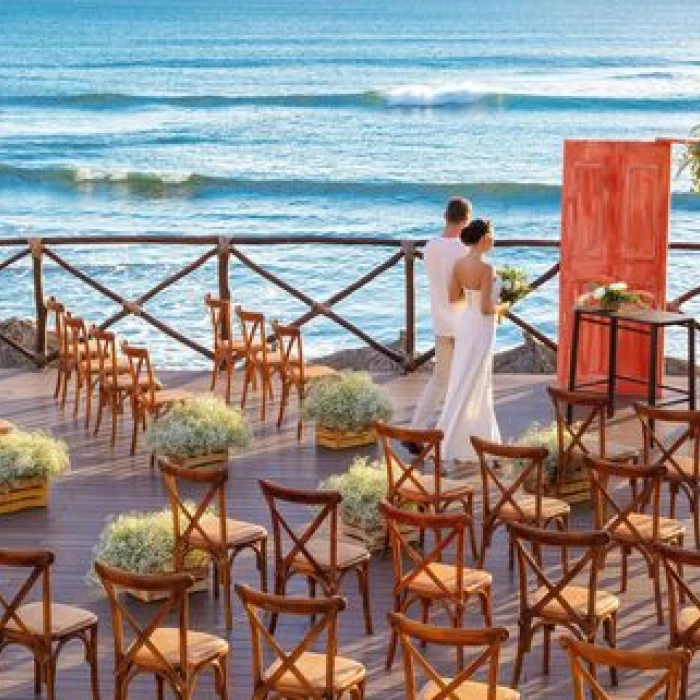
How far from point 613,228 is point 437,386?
2.53 m

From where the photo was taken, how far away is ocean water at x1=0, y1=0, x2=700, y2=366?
107 ft

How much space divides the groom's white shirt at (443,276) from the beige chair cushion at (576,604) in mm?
3841

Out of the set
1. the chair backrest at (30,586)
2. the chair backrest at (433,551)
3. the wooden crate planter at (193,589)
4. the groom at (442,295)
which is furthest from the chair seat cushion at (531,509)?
the chair backrest at (30,586)

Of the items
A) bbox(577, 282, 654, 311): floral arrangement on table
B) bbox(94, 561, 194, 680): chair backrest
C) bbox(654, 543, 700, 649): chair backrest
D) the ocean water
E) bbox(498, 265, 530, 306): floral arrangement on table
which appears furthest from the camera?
the ocean water

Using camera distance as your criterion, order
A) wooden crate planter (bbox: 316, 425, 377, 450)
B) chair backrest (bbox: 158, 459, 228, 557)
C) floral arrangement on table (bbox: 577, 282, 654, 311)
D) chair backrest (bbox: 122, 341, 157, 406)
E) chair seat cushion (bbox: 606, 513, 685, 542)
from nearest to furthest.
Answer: chair backrest (bbox: 158, 459, 228, 557), chair seat cushion (bbox: 606, 513, 685, 542), chair backrest (bbox: 122, 341, 157, 406), wooden crate planter (bbox: 316, 425, 377, 450), floral arrangement on table (bbox: 577, 282, 654, 311)

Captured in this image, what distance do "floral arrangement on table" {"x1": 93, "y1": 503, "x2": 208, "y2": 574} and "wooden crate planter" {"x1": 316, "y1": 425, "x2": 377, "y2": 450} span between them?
11.6 feet

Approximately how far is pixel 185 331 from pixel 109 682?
17752 millimetres

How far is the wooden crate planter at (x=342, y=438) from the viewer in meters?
12.9

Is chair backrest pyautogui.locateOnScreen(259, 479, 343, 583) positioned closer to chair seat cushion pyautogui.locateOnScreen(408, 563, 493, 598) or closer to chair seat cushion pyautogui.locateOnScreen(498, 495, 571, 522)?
chair seat cushion pyautogui.locateOnScreen(408, 563, 493, 598)

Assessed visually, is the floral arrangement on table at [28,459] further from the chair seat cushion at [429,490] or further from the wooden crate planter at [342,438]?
the chair seat cushion at [429,490]

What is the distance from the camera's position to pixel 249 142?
5062 cm

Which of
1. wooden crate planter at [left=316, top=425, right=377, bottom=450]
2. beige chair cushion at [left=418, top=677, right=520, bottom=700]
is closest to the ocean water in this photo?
wooden crate planter at [left=316, top=425, right=377, bottom=450]

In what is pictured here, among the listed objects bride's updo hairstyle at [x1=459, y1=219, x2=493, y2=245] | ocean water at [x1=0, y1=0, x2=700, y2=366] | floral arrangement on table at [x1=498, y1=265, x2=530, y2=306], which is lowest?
ocean water at [x1=0, y1=0, x2=700, y2=366]

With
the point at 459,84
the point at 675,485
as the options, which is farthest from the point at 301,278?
the point at 459,84
